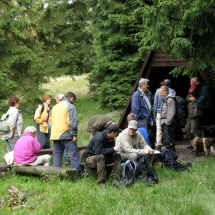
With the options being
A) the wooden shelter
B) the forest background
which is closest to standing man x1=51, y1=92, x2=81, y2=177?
the wooden shelter

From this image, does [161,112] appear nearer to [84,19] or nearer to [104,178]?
[104,178]

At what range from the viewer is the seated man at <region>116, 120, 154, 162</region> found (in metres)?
8.69

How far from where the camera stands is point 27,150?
9.14 metres

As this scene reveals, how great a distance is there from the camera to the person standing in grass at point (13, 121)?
10367mm

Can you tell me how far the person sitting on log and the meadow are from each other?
32cm

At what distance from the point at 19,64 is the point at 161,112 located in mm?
12801

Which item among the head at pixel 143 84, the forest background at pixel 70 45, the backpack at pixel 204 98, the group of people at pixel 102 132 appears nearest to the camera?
the group of people at pixel 102 132

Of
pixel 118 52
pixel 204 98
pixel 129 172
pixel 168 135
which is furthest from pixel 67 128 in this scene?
pixel 118 52

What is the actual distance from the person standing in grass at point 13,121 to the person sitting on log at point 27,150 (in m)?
1.28

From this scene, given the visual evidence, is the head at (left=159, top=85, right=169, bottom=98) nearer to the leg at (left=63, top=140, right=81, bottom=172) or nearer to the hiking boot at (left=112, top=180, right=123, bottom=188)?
the leg at (left=63, top=140, right=81, bottom=172)

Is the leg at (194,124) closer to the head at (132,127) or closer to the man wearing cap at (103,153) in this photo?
the head at (132,127)

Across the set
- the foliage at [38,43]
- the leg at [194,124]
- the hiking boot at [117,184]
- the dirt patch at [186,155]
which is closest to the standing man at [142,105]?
the dirt patch at [186,155]

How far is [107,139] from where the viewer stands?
8352 mm

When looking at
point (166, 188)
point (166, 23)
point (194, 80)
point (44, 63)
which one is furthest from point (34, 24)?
point (166, 188)
